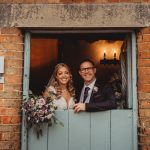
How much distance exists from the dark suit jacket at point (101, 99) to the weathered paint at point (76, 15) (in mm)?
835

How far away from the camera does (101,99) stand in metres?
5.01

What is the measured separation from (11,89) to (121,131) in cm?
144

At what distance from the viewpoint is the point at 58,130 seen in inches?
191

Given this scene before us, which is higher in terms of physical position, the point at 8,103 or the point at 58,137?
the point at 8,103

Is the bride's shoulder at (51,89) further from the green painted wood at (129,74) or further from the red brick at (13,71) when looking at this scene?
the green painted wood at (129,74)

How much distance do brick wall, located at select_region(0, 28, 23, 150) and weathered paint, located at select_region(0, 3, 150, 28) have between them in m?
0.19

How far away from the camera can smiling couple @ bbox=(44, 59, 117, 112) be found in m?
4.86

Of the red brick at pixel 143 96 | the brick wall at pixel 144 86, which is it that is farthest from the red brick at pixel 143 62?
the red brick at pixel 143 96

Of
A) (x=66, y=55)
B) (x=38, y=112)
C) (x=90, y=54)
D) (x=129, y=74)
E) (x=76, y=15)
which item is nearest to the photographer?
(x=38, y=112)

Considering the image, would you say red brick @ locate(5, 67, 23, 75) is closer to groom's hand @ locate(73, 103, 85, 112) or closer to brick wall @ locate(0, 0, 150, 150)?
brick wall @ locate(0, 0, 150, 150)

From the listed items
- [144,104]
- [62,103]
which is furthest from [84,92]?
[144,104]

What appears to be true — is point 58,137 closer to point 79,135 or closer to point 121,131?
point 79,135

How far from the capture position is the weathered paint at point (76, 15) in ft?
16.0

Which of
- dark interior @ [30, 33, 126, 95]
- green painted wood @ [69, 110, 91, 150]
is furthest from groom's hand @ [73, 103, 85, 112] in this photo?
dark interior @ [30, 33, 126, 95]
